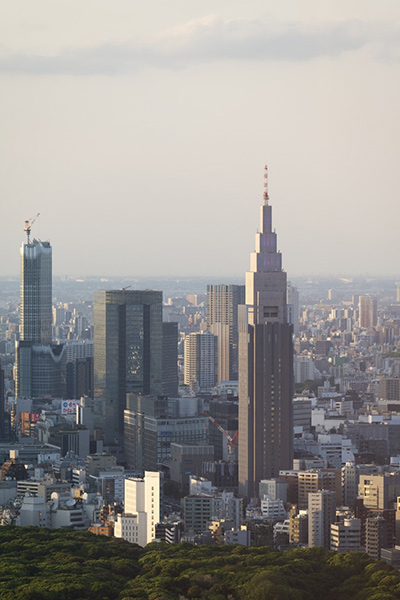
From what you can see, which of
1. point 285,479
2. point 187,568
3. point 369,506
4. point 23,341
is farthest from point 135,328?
point 187,568

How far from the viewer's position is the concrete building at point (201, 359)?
40156mm

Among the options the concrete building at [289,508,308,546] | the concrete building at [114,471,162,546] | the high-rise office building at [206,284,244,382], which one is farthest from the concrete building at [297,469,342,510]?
the high-rise office building at [206,284,244,382]

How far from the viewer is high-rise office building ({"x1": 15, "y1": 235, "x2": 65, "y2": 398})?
39.2 meters

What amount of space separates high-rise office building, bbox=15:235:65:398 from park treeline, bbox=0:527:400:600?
69.5 feet

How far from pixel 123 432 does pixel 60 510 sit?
32.5 feet

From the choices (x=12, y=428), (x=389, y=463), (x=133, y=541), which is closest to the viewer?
(x=133, y=541)

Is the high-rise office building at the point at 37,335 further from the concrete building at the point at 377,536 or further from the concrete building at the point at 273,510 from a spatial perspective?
the concrete building at the point at 377,536

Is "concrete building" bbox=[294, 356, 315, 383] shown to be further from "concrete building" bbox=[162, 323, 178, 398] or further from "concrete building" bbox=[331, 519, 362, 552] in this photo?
"concrete building" bbox=[331, 519, 362, 552]

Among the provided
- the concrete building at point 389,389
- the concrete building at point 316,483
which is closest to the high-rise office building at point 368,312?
the concrete building at point 389,389

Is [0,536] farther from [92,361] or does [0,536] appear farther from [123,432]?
[92,361]

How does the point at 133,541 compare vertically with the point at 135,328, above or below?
below

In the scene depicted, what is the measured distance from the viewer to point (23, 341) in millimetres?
41562

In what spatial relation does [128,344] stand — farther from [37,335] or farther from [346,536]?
[346,536]

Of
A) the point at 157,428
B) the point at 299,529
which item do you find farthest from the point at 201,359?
the point at 299,529
